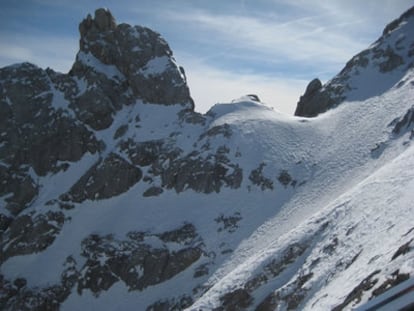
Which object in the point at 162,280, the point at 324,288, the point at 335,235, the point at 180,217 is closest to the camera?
the point at 324,288

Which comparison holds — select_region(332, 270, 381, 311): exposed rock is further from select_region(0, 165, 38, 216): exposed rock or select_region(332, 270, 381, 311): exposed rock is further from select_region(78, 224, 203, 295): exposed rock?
select_region(0, 165, 38, 216): exposed rock

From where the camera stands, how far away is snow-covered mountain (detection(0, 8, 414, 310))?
30359mm

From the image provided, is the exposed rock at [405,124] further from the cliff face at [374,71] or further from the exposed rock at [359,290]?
the exposed rock at [359,290]

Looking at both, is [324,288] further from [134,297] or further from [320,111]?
[320,111]

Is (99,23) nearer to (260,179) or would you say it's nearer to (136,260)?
(260,179)

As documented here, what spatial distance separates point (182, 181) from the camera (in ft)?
169

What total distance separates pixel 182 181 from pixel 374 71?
38.2 metres

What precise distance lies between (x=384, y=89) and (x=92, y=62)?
50596mm

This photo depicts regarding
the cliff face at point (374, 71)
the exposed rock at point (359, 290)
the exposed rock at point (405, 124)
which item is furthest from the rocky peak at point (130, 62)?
the exposed rock at point (359, 290)

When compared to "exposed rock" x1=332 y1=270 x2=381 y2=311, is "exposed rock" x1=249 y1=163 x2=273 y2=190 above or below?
above

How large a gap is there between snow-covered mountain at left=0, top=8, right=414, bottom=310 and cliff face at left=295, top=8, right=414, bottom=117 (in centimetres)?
29

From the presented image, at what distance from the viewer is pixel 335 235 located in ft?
91.0

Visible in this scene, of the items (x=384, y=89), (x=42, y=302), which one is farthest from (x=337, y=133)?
(x=42, y=302)

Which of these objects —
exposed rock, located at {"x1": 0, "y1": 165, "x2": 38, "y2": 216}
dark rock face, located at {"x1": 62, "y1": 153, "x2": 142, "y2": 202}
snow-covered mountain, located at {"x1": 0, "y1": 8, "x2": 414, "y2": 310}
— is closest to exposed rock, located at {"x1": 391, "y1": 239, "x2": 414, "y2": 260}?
snow-covered mountain, located at {"x1": 0, "y1": 8, "x2": 414, "y2": 310}
